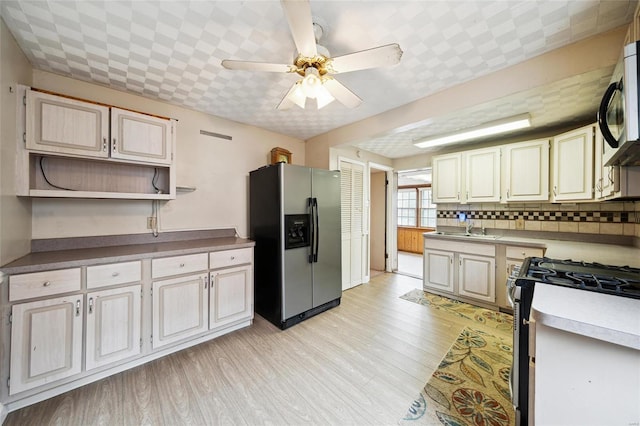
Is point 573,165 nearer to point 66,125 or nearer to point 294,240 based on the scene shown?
point 294,240

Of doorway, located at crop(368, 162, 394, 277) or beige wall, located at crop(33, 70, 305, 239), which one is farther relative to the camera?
doorway, located at crop(368, 162, 394, 277)

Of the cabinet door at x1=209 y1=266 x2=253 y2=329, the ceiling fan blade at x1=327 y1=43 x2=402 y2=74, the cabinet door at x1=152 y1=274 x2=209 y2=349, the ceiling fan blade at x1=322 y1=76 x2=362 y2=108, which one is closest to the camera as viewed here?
the ceiling fan blade at x1=327 y1=43 x2=402 y2=74

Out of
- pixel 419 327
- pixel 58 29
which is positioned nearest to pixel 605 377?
pixel 419 327

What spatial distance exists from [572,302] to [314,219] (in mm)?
2065

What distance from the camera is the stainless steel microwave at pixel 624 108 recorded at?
85cm

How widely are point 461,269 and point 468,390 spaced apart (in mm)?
1818

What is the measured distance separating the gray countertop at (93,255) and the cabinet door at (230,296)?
28cm

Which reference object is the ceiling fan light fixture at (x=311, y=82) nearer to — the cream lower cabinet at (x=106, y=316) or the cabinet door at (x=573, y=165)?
the cream lower cabinet at (x=106, y=316)

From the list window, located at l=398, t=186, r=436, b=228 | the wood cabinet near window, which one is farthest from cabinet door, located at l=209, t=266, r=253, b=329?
window, located at l=398, t=186, r=436, b=228

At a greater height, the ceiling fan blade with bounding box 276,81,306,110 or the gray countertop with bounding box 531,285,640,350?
the ceiling fan blade with bounding box 276,81,306,110

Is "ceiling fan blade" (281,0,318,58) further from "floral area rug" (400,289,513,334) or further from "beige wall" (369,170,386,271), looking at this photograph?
"beige wall" (369,170,386,271)

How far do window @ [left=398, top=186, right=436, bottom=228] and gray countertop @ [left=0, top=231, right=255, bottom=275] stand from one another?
635 centimetres

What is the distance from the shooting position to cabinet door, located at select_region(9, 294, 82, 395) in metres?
1.44

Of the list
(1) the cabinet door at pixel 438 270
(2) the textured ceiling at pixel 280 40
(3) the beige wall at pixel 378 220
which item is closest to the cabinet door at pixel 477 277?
(1) the cabinet door at pixel 438 270
